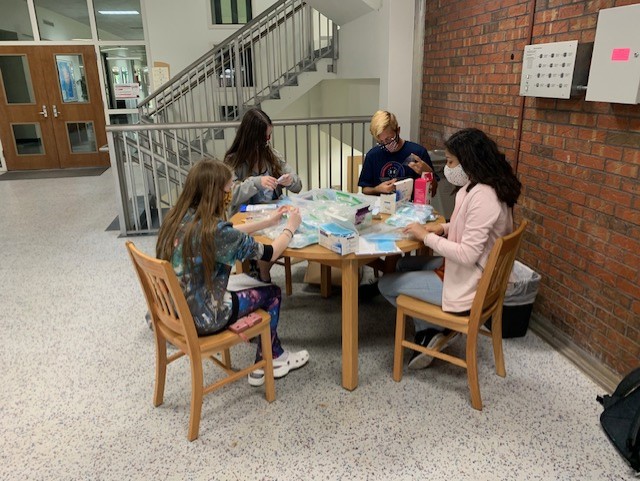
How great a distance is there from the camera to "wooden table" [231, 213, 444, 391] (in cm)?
204

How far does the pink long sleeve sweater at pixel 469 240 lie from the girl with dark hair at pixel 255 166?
1.09m

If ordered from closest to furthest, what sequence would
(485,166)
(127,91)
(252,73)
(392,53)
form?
1. (485,166)
2. (392,53)
3. (252,73)
4. (127,91)

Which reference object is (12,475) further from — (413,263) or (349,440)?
(413,263)

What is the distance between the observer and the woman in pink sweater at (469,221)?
1.95 m

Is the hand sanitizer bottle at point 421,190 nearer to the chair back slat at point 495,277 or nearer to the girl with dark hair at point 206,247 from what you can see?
the chair back slat at point 495,277

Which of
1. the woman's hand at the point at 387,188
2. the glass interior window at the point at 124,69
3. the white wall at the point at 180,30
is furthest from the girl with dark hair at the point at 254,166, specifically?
the glass interior window at the point at 124,69

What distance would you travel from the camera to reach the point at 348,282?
6.91 ft

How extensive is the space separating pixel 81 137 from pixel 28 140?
0.80 meters

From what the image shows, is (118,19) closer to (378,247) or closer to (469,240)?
(378,247)

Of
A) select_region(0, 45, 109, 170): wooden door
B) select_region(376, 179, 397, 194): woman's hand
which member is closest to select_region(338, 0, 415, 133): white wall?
select_region(376, 179, 397, 194): woman's hand

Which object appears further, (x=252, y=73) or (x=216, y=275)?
(x=252, y=73)

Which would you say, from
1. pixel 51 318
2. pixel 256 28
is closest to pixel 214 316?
pixel 51 318

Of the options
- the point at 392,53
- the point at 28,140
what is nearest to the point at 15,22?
the point at 28,140

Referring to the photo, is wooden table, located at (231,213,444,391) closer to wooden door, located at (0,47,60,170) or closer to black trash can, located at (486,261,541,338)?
black trash can, located at (486,261,541,338)
